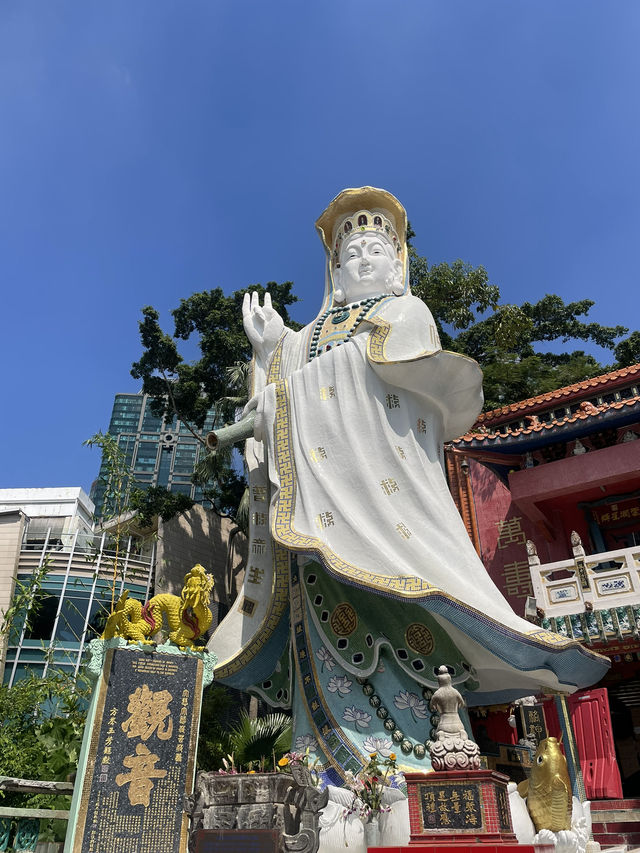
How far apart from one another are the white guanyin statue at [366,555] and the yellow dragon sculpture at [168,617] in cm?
110

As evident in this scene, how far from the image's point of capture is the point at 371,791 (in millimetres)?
6156

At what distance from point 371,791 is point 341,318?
18.4 feet

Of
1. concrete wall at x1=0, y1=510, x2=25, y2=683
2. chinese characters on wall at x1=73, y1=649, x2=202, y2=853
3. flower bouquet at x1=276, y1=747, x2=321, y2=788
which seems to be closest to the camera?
flower bouquet at x1=276, y1=747, x2=321, y2=788

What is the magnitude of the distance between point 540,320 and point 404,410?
11513 millimetres

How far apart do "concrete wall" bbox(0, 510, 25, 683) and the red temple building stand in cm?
871

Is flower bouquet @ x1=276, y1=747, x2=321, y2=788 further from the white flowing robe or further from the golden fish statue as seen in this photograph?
the golden fish statue

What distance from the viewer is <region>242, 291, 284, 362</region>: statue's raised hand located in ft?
32.5

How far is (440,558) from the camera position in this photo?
7.30 m

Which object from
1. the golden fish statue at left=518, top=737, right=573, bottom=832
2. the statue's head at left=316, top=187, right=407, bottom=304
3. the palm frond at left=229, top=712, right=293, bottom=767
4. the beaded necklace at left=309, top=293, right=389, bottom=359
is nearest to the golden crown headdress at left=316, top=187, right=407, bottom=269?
the statue's head at left=316, top=187, right=407, bottom=304

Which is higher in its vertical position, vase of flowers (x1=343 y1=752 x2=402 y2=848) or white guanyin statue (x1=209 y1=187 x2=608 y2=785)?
white guanyin statue (x1=209 y1=187 x2=608 y2=785)

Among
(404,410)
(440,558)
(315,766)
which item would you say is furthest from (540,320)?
(315,766)

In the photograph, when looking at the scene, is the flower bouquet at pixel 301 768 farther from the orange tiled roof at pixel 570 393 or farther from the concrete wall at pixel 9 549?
the concrete wall at pixel 9 549

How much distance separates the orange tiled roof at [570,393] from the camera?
36.9ft

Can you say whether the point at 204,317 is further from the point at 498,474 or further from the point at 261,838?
the point at 261,838
